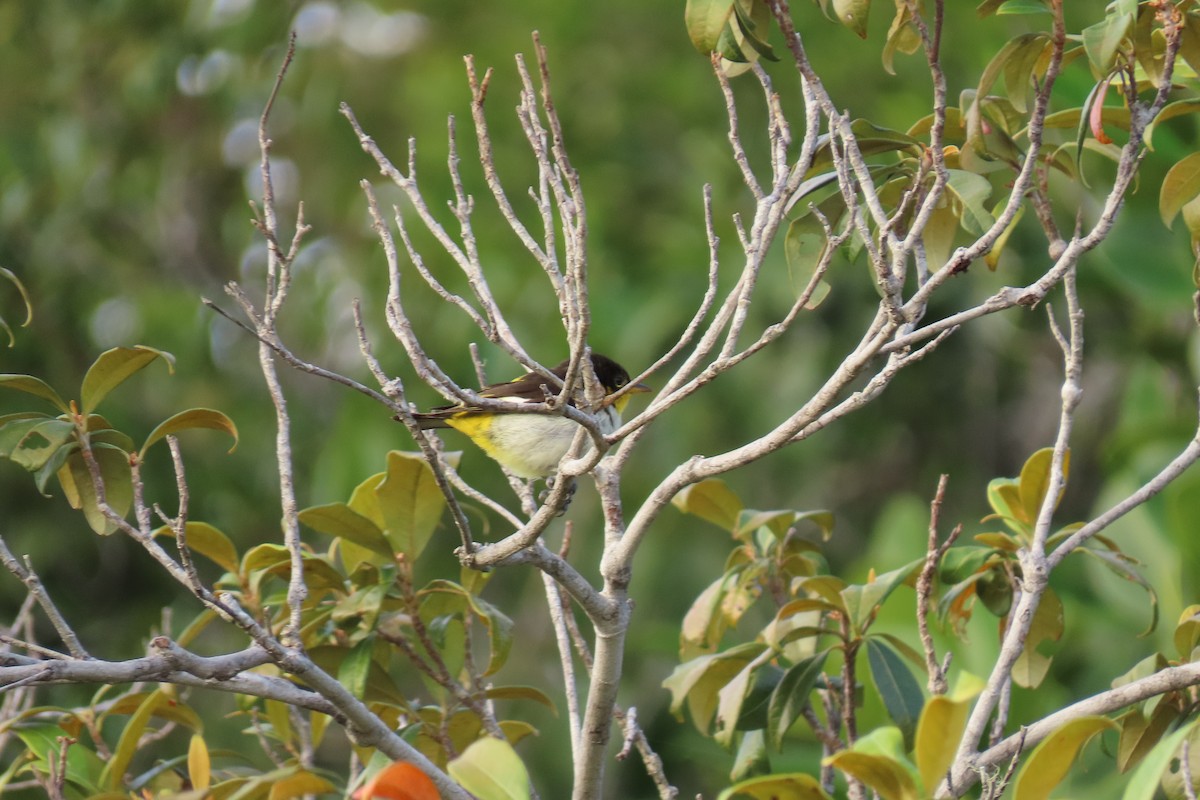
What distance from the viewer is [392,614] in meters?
2.98

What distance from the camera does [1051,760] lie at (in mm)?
1716

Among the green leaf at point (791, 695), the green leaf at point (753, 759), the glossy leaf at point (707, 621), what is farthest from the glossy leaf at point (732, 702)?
the glossy leaf at point (707, 621)

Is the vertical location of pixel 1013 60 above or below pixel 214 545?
above

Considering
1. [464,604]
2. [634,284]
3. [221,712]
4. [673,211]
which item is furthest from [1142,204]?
[221,712]

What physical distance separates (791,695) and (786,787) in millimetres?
974

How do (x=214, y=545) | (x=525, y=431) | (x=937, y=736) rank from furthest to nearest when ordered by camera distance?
(x=525, y=431) → (x=214, y=545) → (x=937, y=736)

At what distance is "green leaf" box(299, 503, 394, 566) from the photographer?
2764mm

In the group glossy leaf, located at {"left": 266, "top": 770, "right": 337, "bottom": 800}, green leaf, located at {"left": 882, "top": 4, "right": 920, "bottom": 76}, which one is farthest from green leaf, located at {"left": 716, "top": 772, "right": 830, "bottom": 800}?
green leaf, located at {"left": 882, "top": 4, "right": 920, "bottom": 76}

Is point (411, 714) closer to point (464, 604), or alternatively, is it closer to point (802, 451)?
point (464, 604)

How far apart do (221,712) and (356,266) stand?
3.48m

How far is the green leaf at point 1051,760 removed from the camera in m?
1.68

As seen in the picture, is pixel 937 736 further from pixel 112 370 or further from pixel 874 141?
pixel 112 370

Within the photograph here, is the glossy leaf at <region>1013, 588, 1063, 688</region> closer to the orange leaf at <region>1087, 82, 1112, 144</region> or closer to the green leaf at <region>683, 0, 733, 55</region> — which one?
the orange leaf at <region>1087, 82, 1112, 144</region>

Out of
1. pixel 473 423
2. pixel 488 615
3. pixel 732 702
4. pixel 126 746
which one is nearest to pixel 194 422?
pixel 126 746
